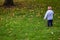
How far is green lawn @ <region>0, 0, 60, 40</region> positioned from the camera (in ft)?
39.3

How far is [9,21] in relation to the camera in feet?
50.9

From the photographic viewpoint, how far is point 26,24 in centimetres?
1452

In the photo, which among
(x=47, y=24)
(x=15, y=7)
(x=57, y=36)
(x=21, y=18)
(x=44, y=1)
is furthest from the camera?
(x=44, y=1)

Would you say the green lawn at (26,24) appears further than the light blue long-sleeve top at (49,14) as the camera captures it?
No

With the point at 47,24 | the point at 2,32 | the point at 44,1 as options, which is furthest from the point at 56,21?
the point at 44,1

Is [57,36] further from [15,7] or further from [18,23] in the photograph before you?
[15,7]

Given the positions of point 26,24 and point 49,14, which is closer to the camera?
point 49,14

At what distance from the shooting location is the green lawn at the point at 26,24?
39.3 feet

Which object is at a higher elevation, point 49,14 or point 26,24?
point 49,14

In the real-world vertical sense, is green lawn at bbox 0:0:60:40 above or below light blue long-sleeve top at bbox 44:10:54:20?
below

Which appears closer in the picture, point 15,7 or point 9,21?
point 9,21

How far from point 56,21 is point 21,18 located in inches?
97.8

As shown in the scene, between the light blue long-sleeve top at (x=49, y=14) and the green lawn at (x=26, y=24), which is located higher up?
the light blue long-sleeve top at (x=49, y=14)

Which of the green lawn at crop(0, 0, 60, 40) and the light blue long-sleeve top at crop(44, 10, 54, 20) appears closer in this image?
the green lawn at crop(0, 0, 60, 40)
